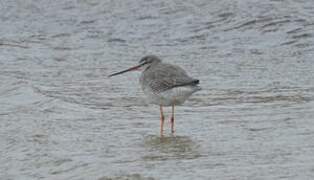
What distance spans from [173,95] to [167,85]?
0.53ft

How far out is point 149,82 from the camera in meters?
9.77

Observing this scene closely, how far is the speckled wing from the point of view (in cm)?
940

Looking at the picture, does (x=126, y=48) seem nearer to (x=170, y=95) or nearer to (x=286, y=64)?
(x=286, y=64)

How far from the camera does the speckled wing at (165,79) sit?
9398mm

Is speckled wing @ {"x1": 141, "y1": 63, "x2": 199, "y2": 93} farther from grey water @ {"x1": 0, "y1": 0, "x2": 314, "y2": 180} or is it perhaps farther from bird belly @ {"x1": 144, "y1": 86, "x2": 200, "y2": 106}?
grey water @ {"x1": 0, "y1": 0, "x2": 314, "y2": 180}

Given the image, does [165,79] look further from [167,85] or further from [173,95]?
[173,95]

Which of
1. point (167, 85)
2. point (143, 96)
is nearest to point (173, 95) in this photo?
point (167, 85)

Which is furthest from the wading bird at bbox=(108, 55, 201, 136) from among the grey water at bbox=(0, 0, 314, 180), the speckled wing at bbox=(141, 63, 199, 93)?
the grey water at bbox=(0, 0, 314, 180)

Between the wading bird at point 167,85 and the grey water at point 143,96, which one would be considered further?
the wading bird at point 167,85

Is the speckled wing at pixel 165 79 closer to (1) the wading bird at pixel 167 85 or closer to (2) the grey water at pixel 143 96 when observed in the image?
(1) the wading bird at pixel 167 85

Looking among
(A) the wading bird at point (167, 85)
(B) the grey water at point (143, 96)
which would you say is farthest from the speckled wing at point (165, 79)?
(B) the grey water at point (143, 96)

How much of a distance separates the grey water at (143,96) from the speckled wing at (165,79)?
42 cm

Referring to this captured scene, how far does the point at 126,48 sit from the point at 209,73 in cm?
276

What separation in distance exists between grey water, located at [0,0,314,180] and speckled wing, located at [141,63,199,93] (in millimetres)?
419
